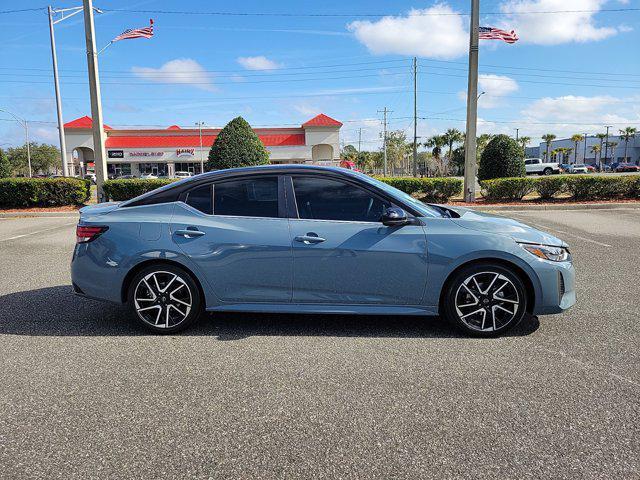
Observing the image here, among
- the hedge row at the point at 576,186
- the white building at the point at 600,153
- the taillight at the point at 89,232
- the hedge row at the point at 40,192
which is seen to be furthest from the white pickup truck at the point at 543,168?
the white building at the point at 600,153

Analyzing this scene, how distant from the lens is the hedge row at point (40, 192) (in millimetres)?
16875

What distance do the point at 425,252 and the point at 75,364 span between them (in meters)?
3.00

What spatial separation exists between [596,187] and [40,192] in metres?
19.7

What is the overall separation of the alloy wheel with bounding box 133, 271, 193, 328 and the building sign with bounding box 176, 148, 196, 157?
173 feet

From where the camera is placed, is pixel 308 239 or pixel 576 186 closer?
pixel 308 239

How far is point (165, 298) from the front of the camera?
4418 millimetres

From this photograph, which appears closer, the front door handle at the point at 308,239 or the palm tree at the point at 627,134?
the front door handle at the point at 308,239

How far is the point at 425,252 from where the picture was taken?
165 inches

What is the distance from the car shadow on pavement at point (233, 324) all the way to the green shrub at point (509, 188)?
14.1 m

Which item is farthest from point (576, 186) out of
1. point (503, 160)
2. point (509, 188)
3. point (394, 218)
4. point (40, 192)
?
point (40, 192)

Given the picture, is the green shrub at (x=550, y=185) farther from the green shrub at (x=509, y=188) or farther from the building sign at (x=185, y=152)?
the building sign at (x=185, y=152)

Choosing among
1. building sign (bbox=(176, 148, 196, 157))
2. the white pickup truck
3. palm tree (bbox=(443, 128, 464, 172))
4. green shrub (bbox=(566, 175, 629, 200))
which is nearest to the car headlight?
green shrub (bbox=(566, 175, 629, 200))

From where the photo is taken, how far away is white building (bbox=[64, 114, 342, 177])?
2092 inches

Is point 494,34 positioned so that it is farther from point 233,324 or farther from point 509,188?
point 233,324
